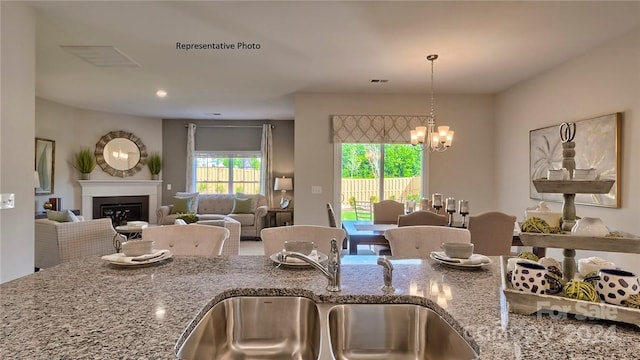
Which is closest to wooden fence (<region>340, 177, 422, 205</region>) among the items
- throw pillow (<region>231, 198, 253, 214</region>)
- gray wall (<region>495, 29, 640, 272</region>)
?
gray wall (<region>495, 29, 640, 272</region>)

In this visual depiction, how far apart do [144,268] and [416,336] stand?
110cm

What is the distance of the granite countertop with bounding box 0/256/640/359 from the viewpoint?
0.77 m

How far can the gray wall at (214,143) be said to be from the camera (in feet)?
25.9

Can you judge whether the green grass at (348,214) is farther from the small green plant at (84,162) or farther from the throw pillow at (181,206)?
the small green plant at (84,162)

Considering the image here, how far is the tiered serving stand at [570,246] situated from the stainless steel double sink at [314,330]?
0.78ft

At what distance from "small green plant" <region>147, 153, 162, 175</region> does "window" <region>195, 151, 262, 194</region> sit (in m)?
0.81

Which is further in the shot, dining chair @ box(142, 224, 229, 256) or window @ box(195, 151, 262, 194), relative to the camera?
window @ box(195, 151, 262, 194)

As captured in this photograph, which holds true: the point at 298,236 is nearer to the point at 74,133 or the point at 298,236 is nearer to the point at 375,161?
the point at 375,161

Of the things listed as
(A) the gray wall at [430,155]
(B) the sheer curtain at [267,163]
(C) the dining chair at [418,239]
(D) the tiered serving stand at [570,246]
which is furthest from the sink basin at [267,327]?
(B) the sheer curtain at [267,163]

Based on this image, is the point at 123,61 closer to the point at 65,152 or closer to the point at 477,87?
the point at 65,152

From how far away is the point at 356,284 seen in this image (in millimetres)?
1256

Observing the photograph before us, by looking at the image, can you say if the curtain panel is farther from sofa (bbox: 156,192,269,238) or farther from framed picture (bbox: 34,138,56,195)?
framed picture (bbox: 34,138,56,195)

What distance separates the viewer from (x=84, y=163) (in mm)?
6758

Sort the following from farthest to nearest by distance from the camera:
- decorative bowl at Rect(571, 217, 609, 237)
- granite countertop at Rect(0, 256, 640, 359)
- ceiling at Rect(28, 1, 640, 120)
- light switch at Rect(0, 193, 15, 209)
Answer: ceiling at Rect(28, 1, 640, 120) → light switch at Rect(0, 193, 15, 209) → decorative bowl at Rect(571, 217, 609, 237) → granite countertop at Rect(0, 256, 640, 359)
